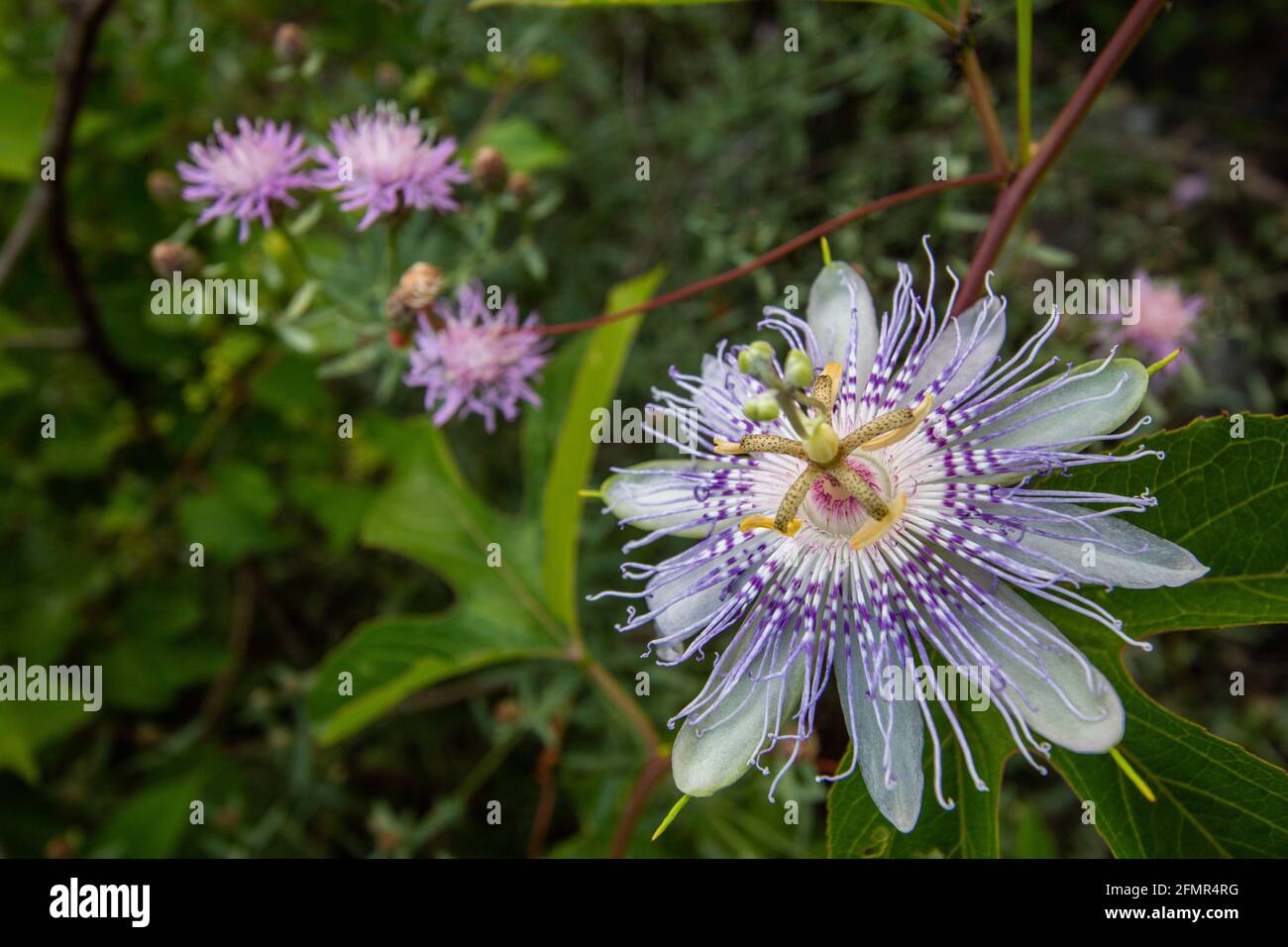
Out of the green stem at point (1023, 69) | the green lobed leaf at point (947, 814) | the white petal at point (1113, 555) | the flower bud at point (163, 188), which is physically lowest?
the green lobed leaf at point (947, 814)

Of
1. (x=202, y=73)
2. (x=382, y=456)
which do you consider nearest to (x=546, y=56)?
(x=202, y=73)

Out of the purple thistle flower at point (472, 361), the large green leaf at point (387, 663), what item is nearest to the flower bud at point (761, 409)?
the purple thistle flower at point (472, 361)

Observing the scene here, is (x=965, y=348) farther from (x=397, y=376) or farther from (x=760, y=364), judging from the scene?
(x=397, y=376)

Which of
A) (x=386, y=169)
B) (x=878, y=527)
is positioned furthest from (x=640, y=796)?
(x=386, y=169)

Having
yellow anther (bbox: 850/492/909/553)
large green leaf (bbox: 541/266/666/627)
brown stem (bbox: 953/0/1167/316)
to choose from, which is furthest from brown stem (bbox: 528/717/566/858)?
brown stem (bbox: 953/0/1167/316)

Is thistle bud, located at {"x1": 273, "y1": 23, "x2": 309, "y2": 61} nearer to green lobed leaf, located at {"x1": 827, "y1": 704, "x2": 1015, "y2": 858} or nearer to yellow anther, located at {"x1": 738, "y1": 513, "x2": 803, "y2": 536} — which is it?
yellow anther, located at {"x1": 738, "y1": 513, "x2": 803, "y2": 536}

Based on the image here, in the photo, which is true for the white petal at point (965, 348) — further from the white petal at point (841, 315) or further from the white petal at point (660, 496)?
the white petal at point (660, 496)

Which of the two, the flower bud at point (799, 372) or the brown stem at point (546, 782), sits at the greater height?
the flower bud at point (799, 372)
